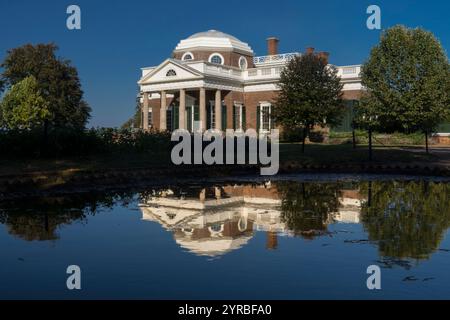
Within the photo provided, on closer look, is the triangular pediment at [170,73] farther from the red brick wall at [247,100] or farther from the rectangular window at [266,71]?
the rectangular window at [266,71]

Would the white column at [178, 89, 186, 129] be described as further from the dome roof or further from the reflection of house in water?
the reflection of house in water

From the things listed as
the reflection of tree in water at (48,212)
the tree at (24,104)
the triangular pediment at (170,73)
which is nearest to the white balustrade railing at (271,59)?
the triangular pediment at (170,73)

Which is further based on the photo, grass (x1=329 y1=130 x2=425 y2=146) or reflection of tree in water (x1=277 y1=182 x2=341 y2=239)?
grass (x1=329 y1=130 x2=425 y2=146)

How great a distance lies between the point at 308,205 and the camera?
13.3 meters

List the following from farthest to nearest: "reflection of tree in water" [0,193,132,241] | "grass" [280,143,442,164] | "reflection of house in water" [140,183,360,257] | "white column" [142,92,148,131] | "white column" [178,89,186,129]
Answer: "white column" [142,92,148,131] → "white column" [178,89,186,129] → "grass" [280,143,442,164] → "reflection of tree in water" [0,193,132,241] → "reflection of house in water" [140,183,360,257]

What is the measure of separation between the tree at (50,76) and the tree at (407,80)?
4173 cm

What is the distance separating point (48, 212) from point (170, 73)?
37378 mm

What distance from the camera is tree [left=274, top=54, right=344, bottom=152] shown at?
29.7 m

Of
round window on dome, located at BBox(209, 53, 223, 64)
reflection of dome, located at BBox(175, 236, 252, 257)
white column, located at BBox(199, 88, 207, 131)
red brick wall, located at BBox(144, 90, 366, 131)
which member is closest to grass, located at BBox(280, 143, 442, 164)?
reflection of dome, located at BBox(175, 236, 252, 257)

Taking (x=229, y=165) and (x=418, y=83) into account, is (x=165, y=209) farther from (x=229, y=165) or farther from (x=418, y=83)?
(x=418, y=83)

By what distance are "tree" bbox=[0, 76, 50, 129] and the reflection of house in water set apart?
150ft

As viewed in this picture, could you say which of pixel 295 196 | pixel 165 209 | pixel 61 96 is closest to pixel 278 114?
pixel 295 196

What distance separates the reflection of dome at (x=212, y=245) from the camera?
27.0 ft
